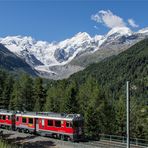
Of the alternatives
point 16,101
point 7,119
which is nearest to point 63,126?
point 7,119

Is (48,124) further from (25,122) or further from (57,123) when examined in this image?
(25,122)

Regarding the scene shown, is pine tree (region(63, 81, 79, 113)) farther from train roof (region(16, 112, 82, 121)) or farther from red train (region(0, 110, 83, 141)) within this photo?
train roof (region(16, 112, 82, 121))

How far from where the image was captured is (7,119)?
A: 74.6 m

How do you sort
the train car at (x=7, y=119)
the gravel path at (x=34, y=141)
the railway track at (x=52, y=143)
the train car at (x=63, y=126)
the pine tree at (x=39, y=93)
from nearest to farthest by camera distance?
the railway track at (x=52, y=143), the gravel path at (x=34, y=141), the train car at (x=63, y=126), the train car at (x=7, y=119), the pine tree at (x=39, y=93)

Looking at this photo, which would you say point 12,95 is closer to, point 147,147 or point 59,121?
point 59,121

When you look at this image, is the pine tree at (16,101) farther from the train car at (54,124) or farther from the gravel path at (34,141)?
the gravel path at (34,141)

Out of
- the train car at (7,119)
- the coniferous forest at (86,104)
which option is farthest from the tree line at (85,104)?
the train car at (7,119)

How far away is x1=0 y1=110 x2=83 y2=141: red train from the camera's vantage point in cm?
5597

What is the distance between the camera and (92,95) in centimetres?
8444

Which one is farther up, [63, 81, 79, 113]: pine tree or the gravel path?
[63, 81, 79, 113]: pine tree

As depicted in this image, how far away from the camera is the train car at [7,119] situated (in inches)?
2881

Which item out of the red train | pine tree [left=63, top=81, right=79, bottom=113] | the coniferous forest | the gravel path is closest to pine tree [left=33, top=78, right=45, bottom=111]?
the coniferous forest

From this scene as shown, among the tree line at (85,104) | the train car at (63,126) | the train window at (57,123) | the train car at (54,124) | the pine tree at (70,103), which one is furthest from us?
the pine tree at (70,103)

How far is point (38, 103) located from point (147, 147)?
56512 millimetres
